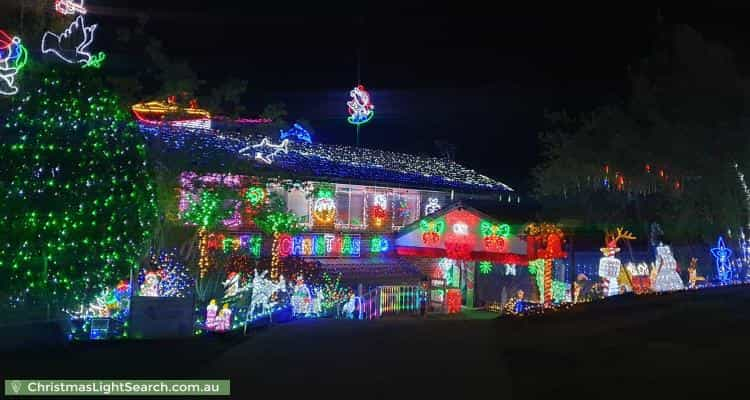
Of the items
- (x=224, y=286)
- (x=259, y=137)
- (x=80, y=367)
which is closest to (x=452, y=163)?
(x=259, y=137)

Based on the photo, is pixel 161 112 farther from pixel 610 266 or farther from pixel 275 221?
pixel 610 266

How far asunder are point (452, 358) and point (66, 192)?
6.28 metres

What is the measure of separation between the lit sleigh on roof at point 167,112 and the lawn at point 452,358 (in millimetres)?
5705

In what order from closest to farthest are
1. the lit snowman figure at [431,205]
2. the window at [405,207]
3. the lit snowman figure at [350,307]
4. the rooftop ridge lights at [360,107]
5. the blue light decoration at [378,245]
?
1. the lit snowman figure at [350,307]
2. the blue light decoration at [378,245]
3. the window at [405,207]
4. the lit snowman figure at [431,205]
5. the rooftop ridge lights at [360,107]

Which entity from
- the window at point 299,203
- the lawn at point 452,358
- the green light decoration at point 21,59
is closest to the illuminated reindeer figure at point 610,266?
the lawn at point 452,358

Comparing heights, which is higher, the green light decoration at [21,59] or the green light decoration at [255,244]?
the green light decoration at [21,59]

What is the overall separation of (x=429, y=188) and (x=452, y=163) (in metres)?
8.02

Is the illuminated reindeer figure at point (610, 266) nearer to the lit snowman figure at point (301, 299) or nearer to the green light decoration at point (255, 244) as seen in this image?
the lit snowman figure at point (301, 299)

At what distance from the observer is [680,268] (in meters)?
22.0

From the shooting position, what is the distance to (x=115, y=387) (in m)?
6.70

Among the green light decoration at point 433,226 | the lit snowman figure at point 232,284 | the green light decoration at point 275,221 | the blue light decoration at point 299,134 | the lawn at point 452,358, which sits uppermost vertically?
the blue light decoration at point 299,134

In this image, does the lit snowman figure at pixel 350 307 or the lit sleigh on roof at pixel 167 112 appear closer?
the lit sleigh on roof at pixel 167 112

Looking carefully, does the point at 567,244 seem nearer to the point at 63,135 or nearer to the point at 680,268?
the point at 680,268

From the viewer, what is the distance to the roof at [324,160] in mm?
13719
